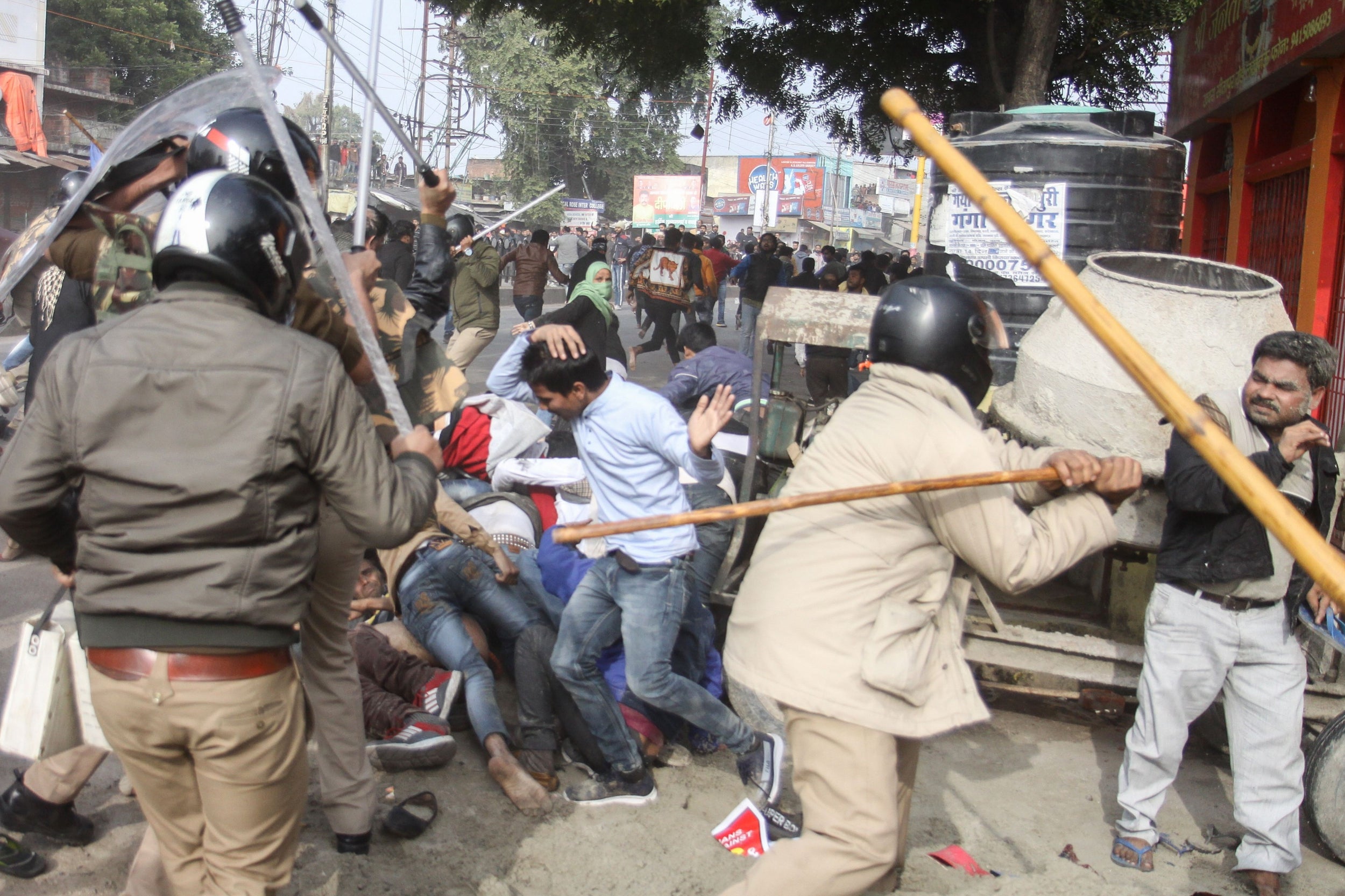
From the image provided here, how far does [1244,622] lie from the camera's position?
3578 mm

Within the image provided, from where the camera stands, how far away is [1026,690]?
4.62 meters

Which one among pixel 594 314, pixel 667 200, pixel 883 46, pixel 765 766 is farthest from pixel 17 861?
pixel 667 200

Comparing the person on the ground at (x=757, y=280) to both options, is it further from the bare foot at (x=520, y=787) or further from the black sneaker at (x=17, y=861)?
the black sneaker at (x=17, y=861)

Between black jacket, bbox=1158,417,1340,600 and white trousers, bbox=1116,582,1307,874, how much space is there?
0.13m

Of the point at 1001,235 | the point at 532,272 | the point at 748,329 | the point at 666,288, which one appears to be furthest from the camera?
the point at 748,329

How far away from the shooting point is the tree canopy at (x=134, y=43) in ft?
115

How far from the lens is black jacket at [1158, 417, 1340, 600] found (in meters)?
3.46

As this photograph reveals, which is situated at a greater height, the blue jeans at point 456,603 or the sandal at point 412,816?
the blue jeans at point 456,603

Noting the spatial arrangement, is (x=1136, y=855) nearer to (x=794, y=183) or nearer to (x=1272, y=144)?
(x=1272, y=144)

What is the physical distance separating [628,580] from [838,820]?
1.48 metres

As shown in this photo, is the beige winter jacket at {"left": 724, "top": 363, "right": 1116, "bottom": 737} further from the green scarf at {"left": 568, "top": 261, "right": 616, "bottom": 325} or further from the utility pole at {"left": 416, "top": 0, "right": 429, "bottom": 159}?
the utility pole at {"left": 416, "top": 0, "right": 429, "bottom": 159}

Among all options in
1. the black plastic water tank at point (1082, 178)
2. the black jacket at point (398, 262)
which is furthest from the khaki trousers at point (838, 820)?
the black jacket at point (398, 262)

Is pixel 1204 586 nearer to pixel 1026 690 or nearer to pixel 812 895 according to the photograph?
pixel 1026 690

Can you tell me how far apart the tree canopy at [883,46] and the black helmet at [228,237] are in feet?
25.7
